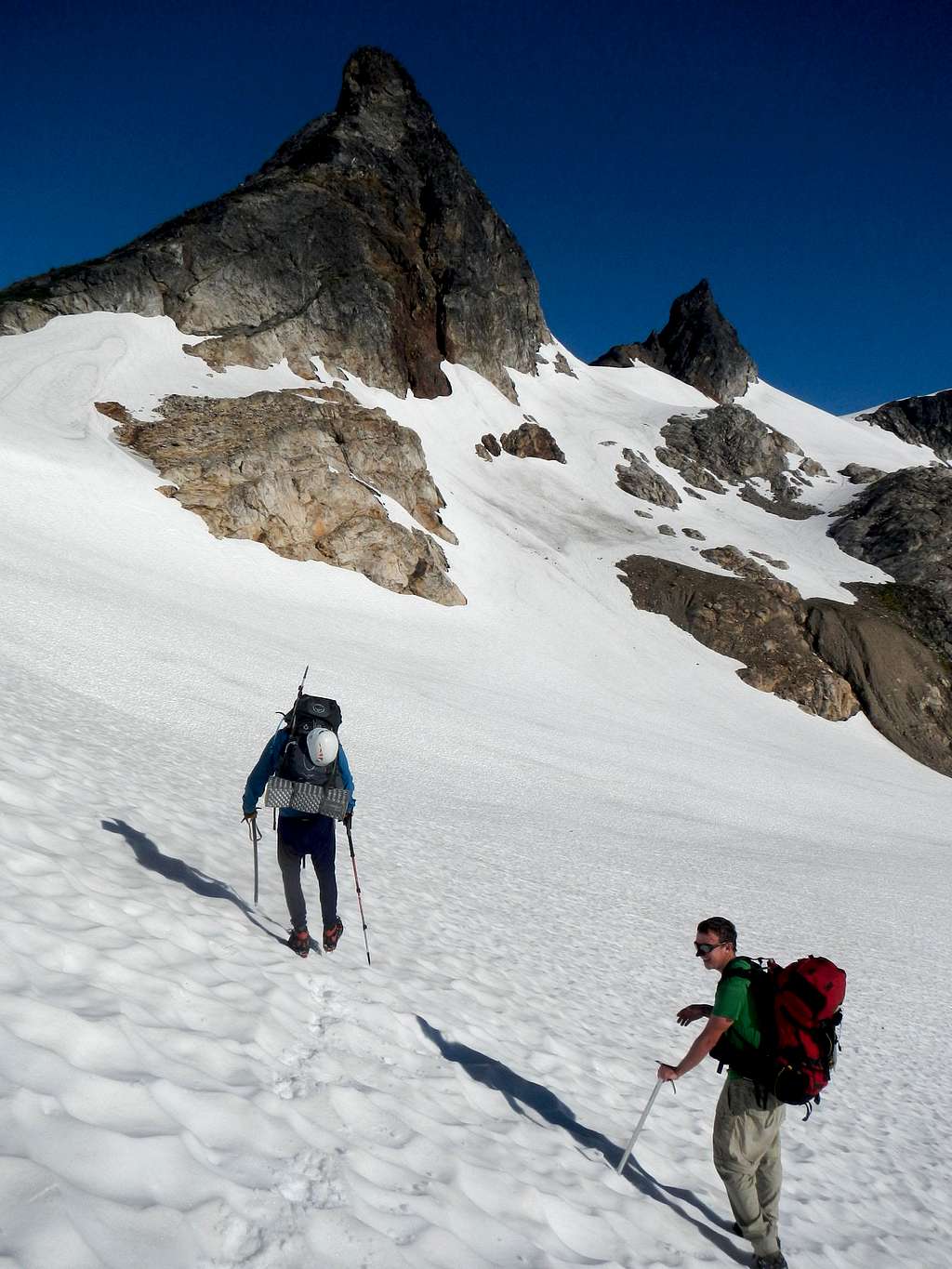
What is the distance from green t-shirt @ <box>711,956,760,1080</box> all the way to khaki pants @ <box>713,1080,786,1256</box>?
276 mm

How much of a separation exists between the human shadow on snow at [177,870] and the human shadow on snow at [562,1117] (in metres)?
1.80

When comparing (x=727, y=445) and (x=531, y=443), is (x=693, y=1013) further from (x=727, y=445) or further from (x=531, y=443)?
(x=727, y=445)

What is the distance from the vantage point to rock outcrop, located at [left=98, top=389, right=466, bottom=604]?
3766cm

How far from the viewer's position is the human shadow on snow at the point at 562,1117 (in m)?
4.26

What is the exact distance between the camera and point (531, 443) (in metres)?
71.9

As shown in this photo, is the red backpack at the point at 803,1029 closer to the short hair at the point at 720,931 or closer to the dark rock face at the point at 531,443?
the short hair at the point at 720,931

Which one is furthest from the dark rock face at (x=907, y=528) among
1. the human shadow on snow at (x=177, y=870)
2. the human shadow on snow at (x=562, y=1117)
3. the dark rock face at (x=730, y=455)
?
the human shadow on snow at (x=177, y=870)

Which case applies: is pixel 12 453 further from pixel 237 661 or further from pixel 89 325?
pixel 89 325

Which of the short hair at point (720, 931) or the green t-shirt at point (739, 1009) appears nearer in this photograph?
the green t-shirt at point (739, 1009)

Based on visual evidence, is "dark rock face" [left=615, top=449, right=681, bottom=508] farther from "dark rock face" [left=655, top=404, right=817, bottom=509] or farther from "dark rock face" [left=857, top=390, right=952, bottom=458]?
"dark rock face" [left=857, top=390, right=952, bottom=458]

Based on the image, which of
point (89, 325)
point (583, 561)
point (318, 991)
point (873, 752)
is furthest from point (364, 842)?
Result: point (89, 325)

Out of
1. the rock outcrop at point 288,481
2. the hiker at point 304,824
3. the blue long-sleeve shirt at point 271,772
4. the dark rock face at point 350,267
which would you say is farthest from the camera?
the dark rock face at point 350,267

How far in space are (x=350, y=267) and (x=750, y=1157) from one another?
7190 centimetres

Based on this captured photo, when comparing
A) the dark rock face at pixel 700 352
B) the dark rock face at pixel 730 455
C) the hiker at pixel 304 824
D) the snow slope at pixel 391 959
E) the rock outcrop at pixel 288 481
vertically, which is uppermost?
the dark rock face at pixel 700 352
